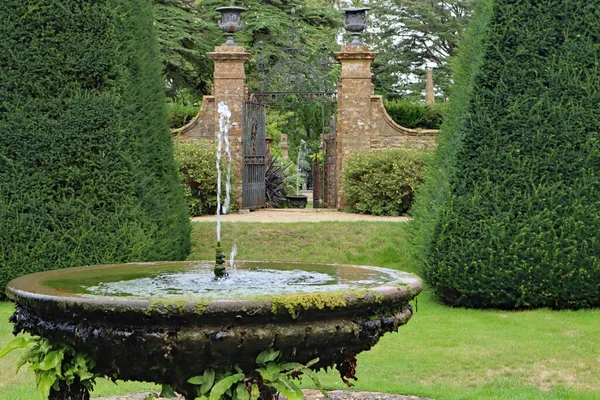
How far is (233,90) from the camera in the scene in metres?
16.8

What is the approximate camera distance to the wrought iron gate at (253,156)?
1703cm

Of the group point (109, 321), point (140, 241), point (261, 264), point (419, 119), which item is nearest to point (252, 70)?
point (419, 119)

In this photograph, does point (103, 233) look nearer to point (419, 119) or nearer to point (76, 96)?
point (76, 96)

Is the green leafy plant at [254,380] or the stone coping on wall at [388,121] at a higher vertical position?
the stone coping on wall at [388,121]

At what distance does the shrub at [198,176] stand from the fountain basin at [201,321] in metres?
11.2

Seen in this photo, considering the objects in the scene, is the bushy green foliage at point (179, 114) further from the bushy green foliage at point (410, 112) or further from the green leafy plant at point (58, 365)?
the green leafy plant at point (58, 365)

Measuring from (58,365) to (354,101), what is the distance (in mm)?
13440

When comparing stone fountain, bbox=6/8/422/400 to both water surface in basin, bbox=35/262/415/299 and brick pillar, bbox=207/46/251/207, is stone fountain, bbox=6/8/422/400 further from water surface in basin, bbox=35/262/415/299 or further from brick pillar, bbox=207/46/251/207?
brick pillar, bbox=207/46/251/207

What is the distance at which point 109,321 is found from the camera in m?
3.50

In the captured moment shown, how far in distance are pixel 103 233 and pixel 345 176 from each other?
25.6 feet

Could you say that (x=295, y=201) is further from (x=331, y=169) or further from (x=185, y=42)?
(x=185, y=42)

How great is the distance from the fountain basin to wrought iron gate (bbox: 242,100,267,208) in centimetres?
1297

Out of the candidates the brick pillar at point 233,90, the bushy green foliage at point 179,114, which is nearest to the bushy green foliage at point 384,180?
the brick pillar at point 233,90

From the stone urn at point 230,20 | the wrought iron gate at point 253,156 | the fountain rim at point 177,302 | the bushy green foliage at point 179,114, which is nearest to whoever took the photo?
the fountain rim at point 177,302
